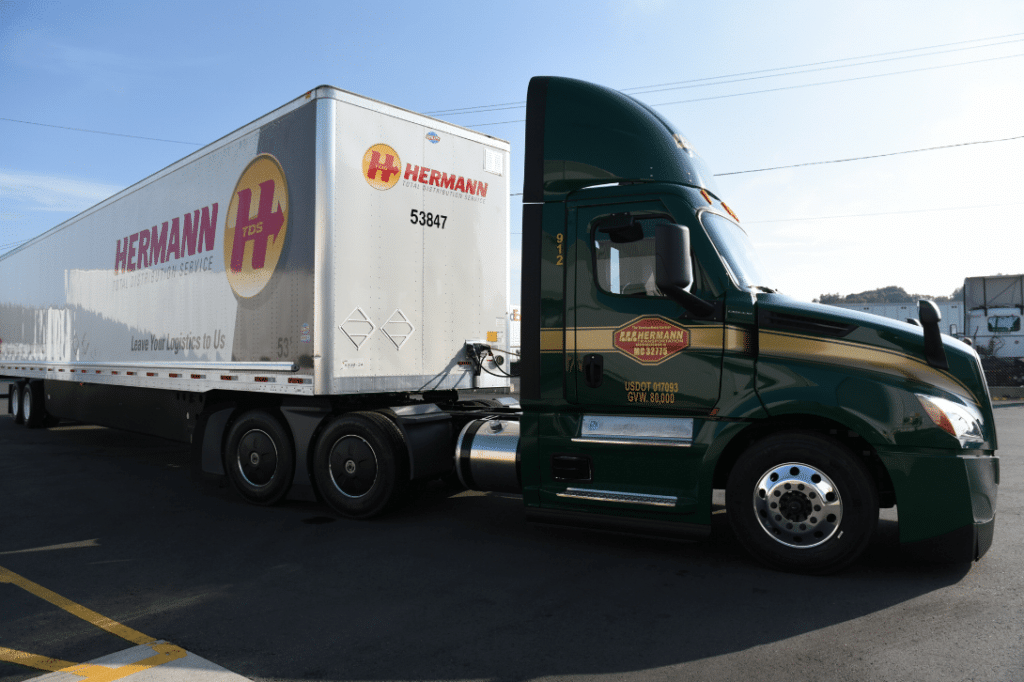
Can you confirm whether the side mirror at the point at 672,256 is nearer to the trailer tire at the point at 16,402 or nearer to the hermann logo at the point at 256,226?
the hermann logo at the point at 256,226

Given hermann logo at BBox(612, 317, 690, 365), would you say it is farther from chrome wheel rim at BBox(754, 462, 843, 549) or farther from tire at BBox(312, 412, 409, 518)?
tire at BBox(312, 412, 409, 518)

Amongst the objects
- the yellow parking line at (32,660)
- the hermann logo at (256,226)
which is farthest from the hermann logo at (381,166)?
the yellow parking line at (32,660)

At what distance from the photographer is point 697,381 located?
4.96 m

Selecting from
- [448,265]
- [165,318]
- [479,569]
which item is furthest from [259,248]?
[479,569]

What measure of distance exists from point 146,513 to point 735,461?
18.2 ft

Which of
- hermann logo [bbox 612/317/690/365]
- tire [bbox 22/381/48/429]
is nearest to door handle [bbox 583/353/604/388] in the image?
hermann logo [bbox 612/317/690/365]

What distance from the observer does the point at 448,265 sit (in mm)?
7230

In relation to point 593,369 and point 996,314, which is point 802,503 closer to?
point 593,369

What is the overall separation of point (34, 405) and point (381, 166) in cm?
1185

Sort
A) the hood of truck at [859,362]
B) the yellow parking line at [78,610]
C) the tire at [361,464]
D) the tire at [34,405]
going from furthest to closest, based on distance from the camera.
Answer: the tire at [34,405], the tire at [361,464], the hood of truck at [859,362], the yellow parking line at [78,610]

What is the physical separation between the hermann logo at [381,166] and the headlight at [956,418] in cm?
472

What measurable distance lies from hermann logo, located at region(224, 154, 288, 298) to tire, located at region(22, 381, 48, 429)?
959 cm

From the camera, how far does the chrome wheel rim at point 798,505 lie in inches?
181

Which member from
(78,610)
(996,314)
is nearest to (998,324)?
(996,314)
